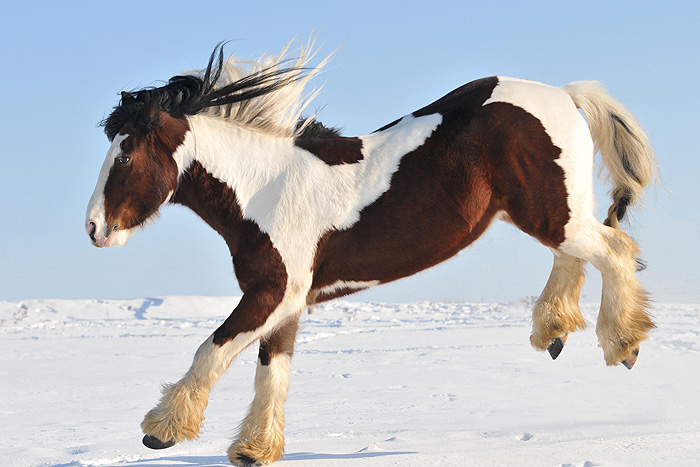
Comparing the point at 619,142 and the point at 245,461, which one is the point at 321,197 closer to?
the point at 245,461

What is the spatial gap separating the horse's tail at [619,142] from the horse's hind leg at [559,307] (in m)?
0.39

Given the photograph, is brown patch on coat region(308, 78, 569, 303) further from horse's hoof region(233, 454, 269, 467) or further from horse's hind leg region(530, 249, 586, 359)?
horse's hoof region(233, 454, 269, 467)

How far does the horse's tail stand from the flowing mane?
66.9 inches

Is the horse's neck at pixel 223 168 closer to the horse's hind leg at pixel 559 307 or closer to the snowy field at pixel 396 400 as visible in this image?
the snowy field at pixel 396 400

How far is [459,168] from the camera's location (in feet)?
→ 11.8

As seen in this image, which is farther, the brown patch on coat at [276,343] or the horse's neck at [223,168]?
the brown patch on coat at [276,343]

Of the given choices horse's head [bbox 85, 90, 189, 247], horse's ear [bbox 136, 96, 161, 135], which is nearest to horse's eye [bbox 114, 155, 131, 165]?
horse's head [bbox 85, 90, 189, 247]

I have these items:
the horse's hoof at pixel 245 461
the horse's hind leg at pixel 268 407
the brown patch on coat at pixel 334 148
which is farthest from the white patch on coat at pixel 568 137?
the horse's hoof at pixel 245 461

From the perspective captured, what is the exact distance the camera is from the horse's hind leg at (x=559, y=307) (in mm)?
4078

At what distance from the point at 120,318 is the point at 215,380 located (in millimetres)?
15778

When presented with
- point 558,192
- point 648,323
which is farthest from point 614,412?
point 558,192

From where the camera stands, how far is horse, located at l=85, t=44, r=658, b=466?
3.51 meters

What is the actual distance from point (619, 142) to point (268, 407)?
2.74m

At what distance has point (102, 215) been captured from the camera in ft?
11.9
